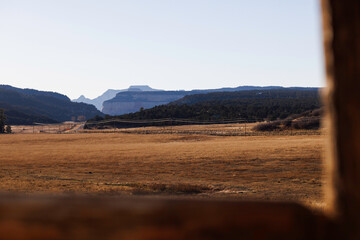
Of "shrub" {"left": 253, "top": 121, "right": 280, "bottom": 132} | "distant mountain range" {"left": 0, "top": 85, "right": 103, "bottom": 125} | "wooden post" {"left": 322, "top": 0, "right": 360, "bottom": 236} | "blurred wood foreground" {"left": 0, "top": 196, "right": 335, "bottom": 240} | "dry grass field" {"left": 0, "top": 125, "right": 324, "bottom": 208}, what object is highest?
"distant mountain range" {"left": 0, "top": 85, "right": 103, "bottom": 125}

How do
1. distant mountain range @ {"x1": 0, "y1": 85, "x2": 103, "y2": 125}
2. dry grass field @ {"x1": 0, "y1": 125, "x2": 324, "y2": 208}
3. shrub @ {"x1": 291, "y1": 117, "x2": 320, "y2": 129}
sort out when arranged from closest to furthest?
dry grass field @ {"x1": 0, "y1": 125, "x2": 324, "y2": 208} → shrub @ {"x1": 291, "y1": 117, "x2": 320, "y2": 129} → distant mountain range @ {"x1": 0, "y1": 85, "x2": 103, "y2": 125}

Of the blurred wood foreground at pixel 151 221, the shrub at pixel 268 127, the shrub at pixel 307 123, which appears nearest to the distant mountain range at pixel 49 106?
the shrub at pixel 268 127

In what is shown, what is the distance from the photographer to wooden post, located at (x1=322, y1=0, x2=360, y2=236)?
3.04ft

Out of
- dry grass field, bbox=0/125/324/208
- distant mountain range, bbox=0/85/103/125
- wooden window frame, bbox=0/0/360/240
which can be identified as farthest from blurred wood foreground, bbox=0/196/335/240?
distant mountain range, bbox=0/85/103/125

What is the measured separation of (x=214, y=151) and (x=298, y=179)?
31.8 feet

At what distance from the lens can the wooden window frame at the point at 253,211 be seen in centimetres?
94

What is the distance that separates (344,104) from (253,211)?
13.3 inches

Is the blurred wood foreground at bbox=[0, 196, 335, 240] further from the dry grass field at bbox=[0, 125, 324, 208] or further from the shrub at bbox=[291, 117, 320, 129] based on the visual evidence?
the shrub at bbox=[291, 117, 320, 129]

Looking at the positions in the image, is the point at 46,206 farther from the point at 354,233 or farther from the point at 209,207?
the point at 354,233

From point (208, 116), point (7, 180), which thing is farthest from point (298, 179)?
point (208, 116)

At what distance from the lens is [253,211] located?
0.97 metres

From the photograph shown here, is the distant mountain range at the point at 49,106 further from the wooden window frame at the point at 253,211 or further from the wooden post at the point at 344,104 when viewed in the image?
the wooden post at the point at 344,104

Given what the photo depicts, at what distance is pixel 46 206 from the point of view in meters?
0.97

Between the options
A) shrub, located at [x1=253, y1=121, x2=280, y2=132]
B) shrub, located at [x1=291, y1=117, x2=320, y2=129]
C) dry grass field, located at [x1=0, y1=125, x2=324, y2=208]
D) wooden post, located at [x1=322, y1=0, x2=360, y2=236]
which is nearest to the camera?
wooden post, located at [x1=322, y1=0, x2=360, y2=236]
